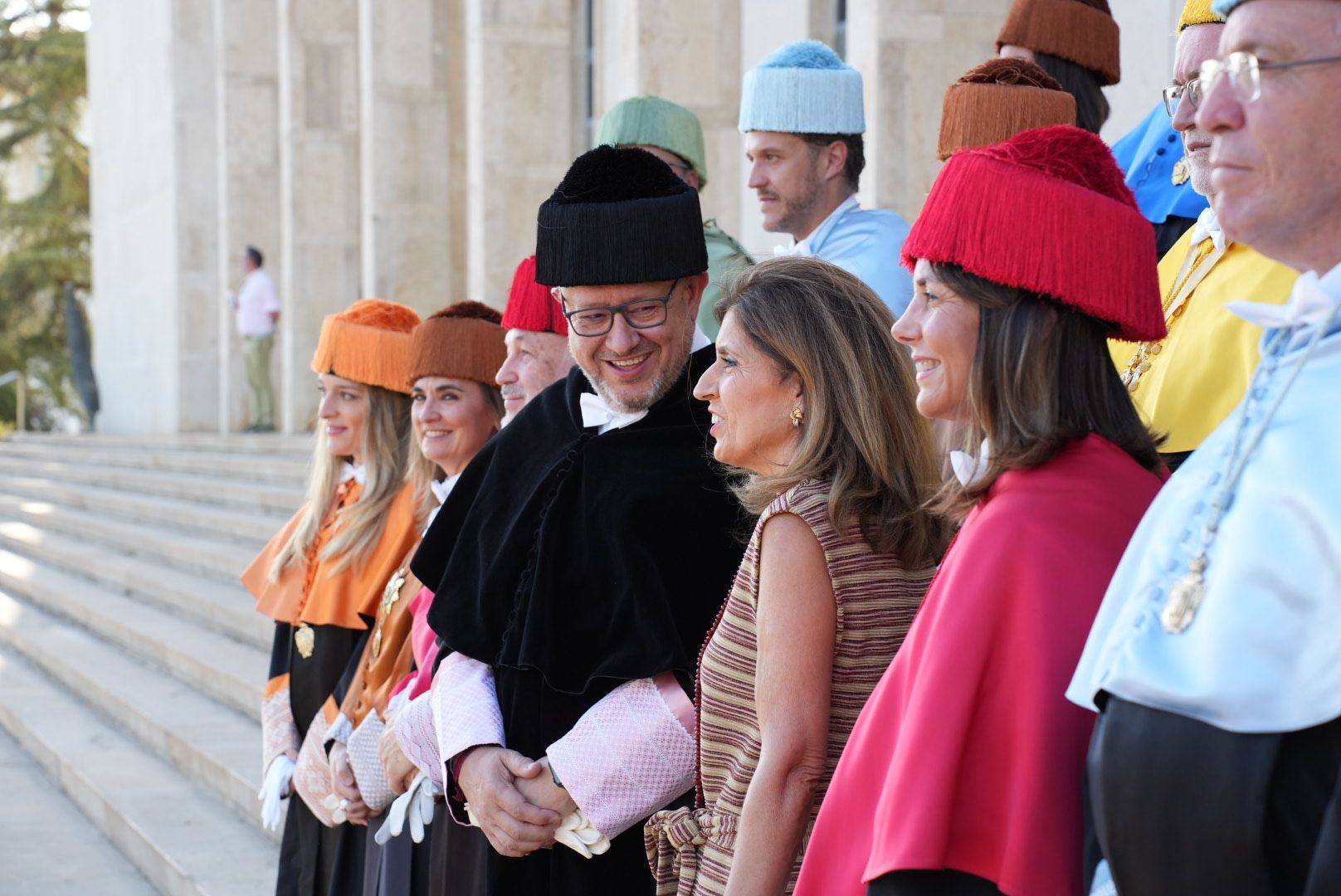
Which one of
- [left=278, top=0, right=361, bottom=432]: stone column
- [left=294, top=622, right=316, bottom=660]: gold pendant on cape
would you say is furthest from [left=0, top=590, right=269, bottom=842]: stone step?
[left=278, top=0, right=361, bottom=432]: stone column

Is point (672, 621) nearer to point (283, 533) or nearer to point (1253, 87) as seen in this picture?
point (1253, 87)

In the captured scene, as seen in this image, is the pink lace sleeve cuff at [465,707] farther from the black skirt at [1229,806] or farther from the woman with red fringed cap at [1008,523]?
the black skirt at [1229,806]

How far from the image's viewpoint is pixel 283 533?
4.67 metres

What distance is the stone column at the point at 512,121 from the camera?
10945 mm

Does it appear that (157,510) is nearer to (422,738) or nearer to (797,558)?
(422,738)

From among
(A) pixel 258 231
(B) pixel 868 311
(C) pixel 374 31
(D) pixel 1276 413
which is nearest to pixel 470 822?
(B) pixel 868 311

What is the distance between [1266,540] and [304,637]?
333cm

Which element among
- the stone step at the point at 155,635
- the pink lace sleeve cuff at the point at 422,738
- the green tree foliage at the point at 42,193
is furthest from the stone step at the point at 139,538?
the green tree foliage at the point at 42,193

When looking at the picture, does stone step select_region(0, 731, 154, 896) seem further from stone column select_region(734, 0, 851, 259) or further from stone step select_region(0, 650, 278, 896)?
stone column select_region(734, 0, 851, 259)

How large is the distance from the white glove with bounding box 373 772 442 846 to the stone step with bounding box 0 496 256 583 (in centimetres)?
551

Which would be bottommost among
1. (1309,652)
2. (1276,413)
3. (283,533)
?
(283,533)

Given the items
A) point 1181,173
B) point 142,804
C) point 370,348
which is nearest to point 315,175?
point 142,804

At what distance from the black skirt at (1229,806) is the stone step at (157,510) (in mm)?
8354

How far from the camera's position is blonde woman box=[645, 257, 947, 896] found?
220 cm
